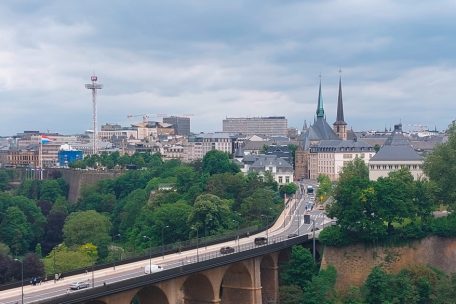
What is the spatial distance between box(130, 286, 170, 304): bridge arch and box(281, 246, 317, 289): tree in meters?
20.4

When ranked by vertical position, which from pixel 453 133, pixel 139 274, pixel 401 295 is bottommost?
pixel 401 295

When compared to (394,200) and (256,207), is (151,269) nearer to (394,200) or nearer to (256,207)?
(394,200)

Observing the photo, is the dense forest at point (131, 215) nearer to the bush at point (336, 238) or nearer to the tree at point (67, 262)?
the tree at point (67, 262)

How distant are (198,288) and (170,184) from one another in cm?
6998

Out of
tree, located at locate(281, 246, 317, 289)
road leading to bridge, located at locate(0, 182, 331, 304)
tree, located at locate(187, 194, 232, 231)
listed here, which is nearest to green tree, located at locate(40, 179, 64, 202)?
road leading to bridge, located at locate(0, 182, 331, 304)

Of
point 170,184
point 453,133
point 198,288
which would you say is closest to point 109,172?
point 170,184

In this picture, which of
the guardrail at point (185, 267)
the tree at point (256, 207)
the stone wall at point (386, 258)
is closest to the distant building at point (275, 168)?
the tree at point (256, 207)

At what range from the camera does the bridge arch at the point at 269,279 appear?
76.2 metres

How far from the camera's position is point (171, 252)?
229 feet

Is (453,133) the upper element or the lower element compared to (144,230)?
upper

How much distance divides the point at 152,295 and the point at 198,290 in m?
8.58

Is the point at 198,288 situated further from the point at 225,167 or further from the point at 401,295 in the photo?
the point at 225,167

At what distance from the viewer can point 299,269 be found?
74375 mm

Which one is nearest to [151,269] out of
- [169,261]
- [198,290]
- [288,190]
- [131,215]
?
[169,261]
